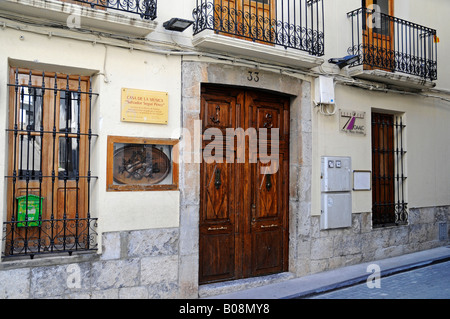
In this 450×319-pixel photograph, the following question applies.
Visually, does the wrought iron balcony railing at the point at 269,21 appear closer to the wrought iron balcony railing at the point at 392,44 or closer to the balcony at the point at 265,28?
the balcony at the point at 265,28

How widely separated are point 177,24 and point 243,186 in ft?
7.78

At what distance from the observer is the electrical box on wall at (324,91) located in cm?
642

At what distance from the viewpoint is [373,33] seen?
7461mm

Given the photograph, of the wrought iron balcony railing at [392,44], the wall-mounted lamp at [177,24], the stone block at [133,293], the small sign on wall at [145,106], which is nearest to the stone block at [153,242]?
the stone block at [133,293]

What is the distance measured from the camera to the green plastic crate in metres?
4.45

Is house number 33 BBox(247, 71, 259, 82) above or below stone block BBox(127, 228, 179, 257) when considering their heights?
above

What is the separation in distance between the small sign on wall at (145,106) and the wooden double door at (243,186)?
697 millimetres


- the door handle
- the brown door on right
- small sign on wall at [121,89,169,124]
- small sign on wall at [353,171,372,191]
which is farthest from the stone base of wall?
→ the brown door on right

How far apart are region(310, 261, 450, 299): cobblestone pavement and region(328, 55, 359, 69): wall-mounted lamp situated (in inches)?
133

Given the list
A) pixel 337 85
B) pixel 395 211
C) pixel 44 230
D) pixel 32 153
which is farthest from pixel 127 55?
pixel 395 211

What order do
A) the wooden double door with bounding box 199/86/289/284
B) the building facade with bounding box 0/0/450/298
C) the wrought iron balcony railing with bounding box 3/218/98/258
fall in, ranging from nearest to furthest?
the wrought iron balcony railing with bounding box 3/218/98/258 → the building facade with bounding box 0/0/450/298 → the wooden double door with bounding box 199/86/289/284

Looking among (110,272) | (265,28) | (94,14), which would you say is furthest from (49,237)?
(265,28)

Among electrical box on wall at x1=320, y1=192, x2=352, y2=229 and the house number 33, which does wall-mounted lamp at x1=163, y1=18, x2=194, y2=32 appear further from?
electrical box on wall at x1=320, y1=192, x2=352, y2=229

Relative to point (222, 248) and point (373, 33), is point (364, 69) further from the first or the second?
point (222, 248)
